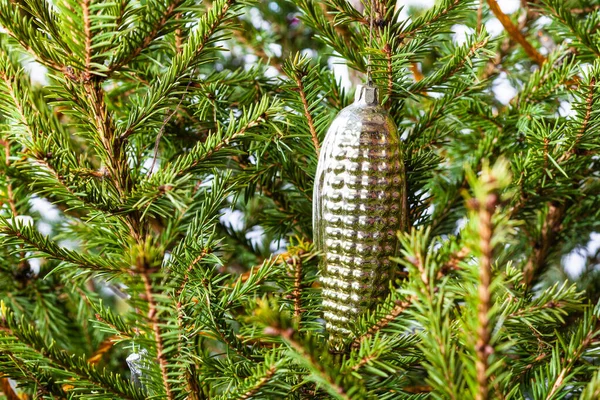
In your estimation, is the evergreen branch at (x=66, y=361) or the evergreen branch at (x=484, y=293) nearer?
the evergreen branch at (x=484, y=293)

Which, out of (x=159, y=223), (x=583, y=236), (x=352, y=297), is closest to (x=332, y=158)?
(x=352, y=297)

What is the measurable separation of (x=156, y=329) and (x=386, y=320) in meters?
0.14

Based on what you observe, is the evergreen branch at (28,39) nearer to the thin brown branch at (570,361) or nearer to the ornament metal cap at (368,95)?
the ornament metal cap at (368,95)

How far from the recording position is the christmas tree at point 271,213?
0.30m

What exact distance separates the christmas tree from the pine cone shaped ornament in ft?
0.05

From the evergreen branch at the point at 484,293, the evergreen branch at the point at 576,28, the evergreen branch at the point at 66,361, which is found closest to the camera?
the evergreen branch at the point at 484,293

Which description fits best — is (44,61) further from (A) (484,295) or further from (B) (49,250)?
(A) (484,295)

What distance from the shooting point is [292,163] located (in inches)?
20.3

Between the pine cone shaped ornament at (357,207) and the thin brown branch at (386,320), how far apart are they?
1.1 inches

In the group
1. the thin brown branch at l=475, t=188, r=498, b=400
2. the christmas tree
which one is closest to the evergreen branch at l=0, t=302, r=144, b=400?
the christmas tree

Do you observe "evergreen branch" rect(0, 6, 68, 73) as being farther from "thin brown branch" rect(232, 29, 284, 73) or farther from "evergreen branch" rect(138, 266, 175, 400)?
"thin brown branch" rect(232, 29, 284, 73)

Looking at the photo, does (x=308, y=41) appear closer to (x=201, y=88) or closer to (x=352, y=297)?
(x=201, y=88)

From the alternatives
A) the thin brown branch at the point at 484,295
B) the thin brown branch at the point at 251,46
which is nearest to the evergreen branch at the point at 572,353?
the thin brown branch at the point at 484,295

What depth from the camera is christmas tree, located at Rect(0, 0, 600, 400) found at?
0.30 m
